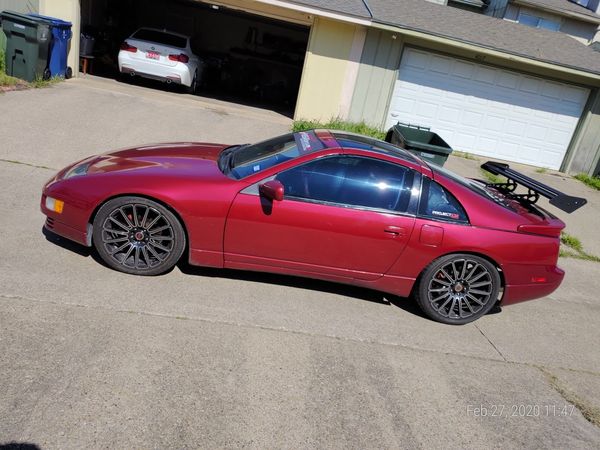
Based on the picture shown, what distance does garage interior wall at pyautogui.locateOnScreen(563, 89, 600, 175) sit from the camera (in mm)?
13422

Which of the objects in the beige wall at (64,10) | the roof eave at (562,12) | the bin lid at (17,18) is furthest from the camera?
the roof eave at (562,12)

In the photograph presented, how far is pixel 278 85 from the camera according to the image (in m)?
18.0

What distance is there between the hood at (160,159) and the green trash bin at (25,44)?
686 cm

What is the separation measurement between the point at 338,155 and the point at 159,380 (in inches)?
95.5

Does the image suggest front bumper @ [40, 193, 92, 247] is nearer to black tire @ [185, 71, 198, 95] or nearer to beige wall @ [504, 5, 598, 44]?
black tire @ [185, 71, 198, 95]

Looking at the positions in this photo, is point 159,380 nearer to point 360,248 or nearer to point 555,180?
point 360,248

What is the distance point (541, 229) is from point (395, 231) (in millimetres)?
1422

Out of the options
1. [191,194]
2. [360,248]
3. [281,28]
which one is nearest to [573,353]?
[360,248]

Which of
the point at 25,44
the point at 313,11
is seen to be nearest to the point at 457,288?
the point at 313,11

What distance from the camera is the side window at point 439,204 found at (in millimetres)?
4777

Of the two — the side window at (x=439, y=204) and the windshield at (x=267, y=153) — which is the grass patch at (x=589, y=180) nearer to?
the side window at (x=439, y=204)

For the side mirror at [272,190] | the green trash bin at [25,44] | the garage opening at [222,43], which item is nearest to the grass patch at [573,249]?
the side mirror at [272,190]

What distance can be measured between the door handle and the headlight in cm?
270

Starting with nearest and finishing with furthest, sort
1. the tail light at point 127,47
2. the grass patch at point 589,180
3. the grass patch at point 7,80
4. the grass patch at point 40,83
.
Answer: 1. the grass patch at point 7,80
2. the grass patch at point 40,83
3. the tail light at point 127,47
4. the grass patch at point 589,180
